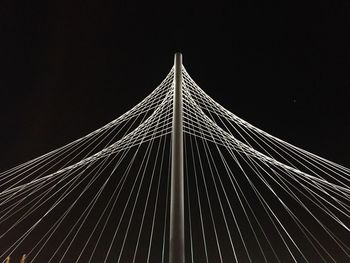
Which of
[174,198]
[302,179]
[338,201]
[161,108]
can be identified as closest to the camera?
[174,198]

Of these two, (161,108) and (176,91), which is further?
(161,108)

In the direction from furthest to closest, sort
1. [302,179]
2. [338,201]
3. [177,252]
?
[302,179] → [338,201] → [177,252]

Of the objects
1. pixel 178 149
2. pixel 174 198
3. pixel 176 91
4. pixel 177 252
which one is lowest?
pixel 177 252

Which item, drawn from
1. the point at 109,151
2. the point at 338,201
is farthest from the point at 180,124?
the point at 338,201

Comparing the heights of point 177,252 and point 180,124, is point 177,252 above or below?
below

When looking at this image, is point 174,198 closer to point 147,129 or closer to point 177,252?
point 177,252

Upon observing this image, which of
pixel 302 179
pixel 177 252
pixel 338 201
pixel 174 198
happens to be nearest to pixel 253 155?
pixel 302 179

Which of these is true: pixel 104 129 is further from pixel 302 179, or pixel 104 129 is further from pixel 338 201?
pixel 338 201
